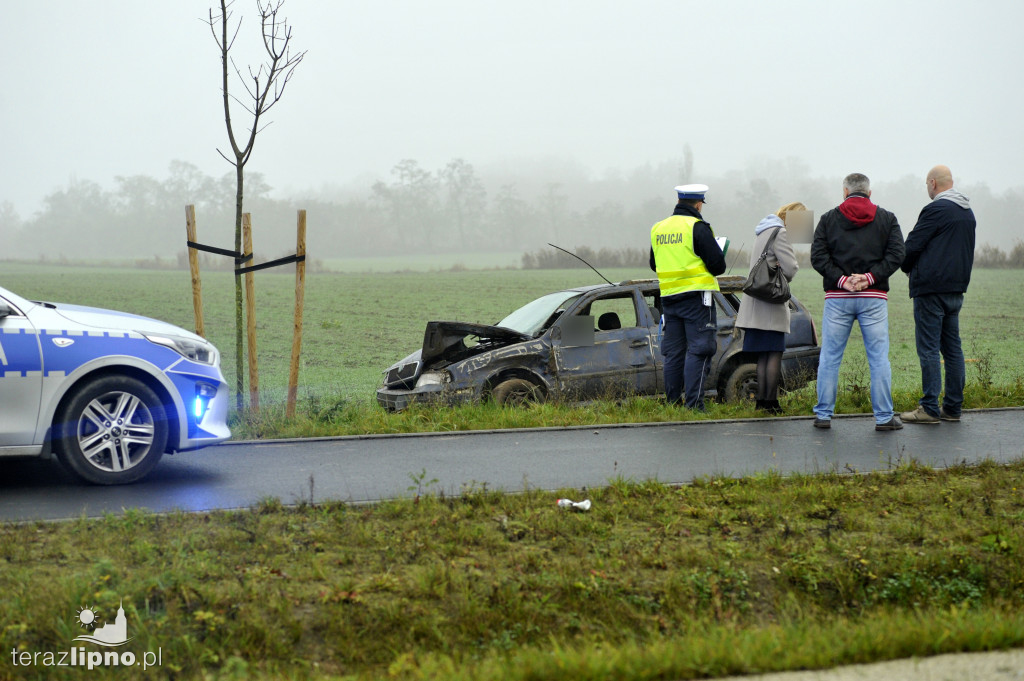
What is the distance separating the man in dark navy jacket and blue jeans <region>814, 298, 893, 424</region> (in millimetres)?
396

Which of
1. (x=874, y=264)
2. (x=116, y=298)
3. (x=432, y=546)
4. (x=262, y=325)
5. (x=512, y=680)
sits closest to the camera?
(x=512, y=680)

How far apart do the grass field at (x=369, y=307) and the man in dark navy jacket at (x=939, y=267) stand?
2200mm

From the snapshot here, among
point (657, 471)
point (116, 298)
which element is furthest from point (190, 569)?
point (116, 298)

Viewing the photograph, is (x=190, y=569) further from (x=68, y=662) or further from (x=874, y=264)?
(x=874, y=264)

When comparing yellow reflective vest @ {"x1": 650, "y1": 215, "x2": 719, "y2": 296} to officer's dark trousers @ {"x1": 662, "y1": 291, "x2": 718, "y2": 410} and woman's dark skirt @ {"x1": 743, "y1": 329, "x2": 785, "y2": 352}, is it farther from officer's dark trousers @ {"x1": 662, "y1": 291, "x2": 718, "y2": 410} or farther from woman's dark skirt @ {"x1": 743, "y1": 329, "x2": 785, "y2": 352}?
woman's dark skirt @ {"x1": 743, "y1": 329, "x2": 785, "y2": 352}

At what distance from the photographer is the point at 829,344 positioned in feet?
29.6

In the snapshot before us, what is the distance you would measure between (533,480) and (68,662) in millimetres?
3609

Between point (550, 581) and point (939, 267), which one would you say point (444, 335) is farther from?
point (550, 581)

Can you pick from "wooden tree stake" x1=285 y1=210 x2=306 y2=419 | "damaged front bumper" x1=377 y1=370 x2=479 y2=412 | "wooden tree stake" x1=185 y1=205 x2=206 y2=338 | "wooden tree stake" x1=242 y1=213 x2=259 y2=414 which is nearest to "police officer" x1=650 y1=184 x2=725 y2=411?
"damaged front bumper" x1=377 y1=370 x2=479 y2=412

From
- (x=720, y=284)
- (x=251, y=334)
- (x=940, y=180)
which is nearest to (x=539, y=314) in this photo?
(x=720, y=284)

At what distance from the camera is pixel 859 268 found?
28.8ft

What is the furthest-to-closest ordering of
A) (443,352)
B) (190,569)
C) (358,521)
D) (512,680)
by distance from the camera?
(443,352), (358,521), (190,569), (512,680)

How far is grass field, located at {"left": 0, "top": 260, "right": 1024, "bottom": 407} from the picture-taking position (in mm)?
20984

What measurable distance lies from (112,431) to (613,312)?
604 cm
